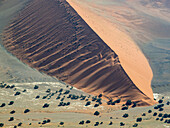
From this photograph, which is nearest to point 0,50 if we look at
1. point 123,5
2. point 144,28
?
point 144,28

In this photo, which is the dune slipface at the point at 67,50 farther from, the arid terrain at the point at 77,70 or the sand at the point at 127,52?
the sand at the point at 127,52

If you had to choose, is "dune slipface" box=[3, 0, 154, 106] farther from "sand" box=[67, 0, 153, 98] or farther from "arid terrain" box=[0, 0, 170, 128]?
"sand" box=[67, 0, 153, 98]

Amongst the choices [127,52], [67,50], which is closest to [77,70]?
[67,50]

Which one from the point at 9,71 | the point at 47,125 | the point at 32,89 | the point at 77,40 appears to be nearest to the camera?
the point at 47,125

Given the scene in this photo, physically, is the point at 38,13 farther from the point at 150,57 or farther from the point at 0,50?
the point at 150,57

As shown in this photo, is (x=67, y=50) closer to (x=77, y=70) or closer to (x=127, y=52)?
(x=77, y=70)

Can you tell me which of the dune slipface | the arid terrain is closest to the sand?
the arid terrain

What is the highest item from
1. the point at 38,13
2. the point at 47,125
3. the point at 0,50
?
the point at 38,13
